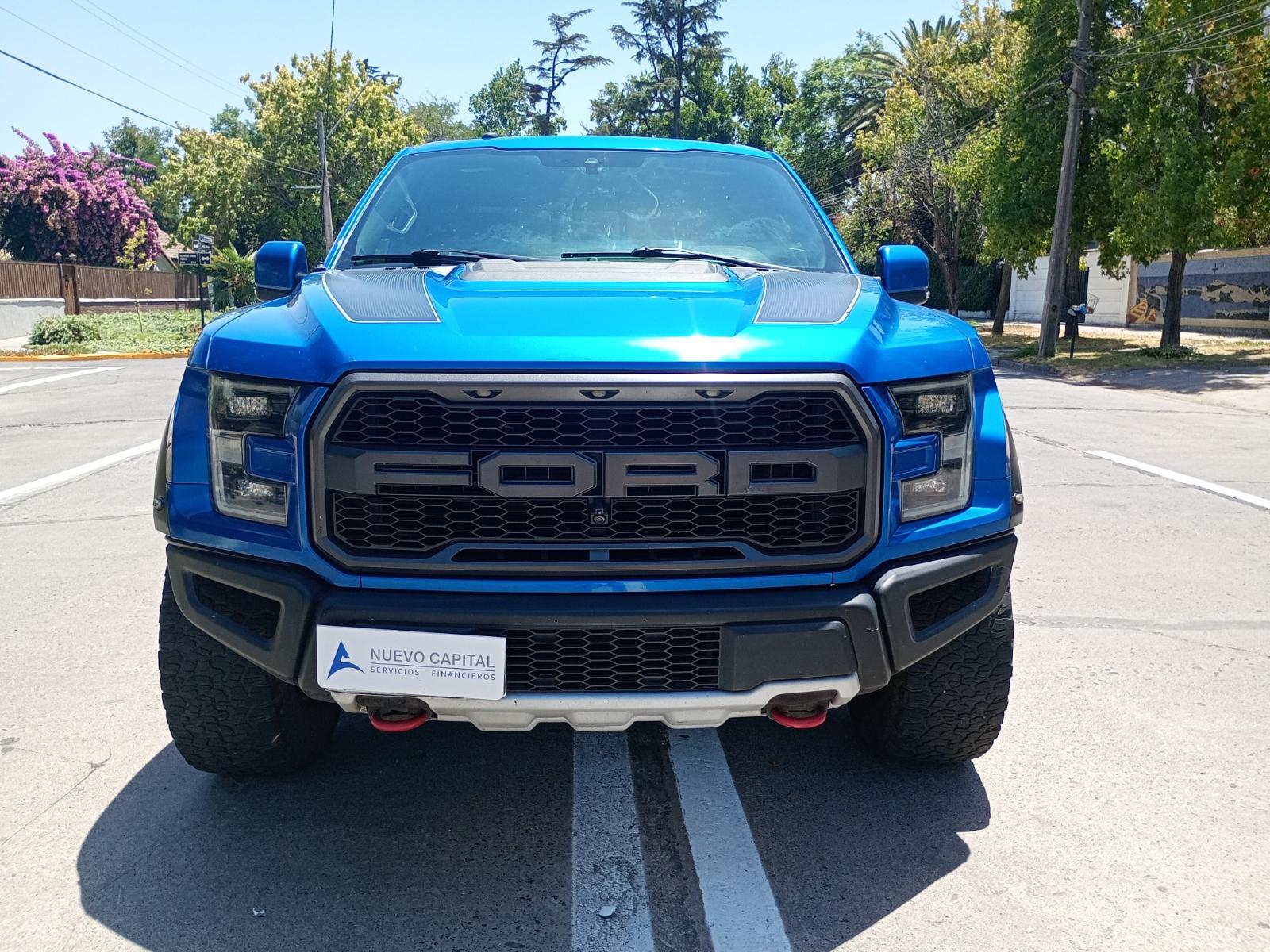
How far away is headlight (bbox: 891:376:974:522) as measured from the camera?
2.53 meters

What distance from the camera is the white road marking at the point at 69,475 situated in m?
7.66

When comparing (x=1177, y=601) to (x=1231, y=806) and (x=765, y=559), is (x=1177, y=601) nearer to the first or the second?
(x=1231, y=806)

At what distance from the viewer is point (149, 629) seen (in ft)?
15.1

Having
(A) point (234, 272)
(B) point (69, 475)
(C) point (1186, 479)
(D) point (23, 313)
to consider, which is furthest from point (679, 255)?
(A) point (234, 272)

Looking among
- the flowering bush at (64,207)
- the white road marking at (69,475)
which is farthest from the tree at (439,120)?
the white road marking at (69,475)

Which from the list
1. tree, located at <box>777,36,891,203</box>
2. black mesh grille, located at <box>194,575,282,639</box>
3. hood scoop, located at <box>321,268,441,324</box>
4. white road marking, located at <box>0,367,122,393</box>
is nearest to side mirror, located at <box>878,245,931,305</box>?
hood scoop, located at <box>321,268,441,324</box>

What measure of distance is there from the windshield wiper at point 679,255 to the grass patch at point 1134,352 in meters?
17.9

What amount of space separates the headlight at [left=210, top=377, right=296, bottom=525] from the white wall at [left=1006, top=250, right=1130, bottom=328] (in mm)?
32330

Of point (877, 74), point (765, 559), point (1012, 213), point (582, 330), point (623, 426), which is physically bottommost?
point (765, 559)

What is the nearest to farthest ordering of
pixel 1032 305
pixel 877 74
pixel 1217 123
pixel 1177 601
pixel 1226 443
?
pixel 1177 601, pixel 1226 443, pixel 1217 123, pixel 1032 305, pixel 877 74

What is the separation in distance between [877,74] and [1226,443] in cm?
5233

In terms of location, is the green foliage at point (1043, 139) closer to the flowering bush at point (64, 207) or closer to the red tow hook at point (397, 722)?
the red tow hook at point (397, 722)

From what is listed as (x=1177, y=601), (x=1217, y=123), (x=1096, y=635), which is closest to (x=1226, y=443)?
(x=1177, y=601)

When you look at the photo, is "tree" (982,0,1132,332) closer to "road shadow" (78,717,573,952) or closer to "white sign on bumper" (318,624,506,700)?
"road shadow" (78,717,573,952)
